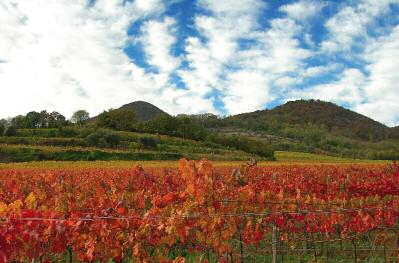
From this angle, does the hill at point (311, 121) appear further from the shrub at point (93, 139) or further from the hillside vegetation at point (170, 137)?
the shrub at point (93, 139)

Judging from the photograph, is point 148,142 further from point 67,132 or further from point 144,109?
point 144,109

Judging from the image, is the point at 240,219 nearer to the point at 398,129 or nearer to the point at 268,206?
the point at 268,206

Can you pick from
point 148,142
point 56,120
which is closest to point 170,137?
point 148,142


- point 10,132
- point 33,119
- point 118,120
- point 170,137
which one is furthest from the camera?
point 33,119

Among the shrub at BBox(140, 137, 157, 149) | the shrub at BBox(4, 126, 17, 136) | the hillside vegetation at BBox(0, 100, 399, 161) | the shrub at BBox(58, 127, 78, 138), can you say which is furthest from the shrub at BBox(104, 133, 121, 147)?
the shrub at BBox(4, 126, 17, 136)

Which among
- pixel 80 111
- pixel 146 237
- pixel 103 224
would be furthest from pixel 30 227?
pixel 80 111

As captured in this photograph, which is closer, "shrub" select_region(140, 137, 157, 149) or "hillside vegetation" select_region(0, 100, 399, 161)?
"hillside vegetation" select_region(0, 100, 399, 161)

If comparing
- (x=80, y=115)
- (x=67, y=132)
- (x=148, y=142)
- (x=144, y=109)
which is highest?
(x=144, y=109)

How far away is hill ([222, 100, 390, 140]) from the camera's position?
126 meters

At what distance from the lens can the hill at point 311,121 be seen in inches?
4946

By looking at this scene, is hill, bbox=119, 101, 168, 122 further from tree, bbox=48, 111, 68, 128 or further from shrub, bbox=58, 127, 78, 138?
shrub, bbox=58, 127, 78, 138

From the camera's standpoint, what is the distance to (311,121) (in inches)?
5704

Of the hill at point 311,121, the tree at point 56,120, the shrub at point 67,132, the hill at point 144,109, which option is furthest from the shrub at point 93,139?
the hill at point 144,109

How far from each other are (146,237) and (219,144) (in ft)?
205
